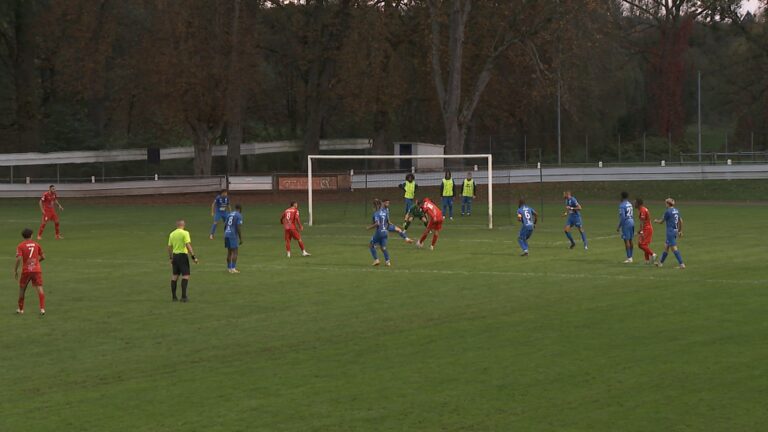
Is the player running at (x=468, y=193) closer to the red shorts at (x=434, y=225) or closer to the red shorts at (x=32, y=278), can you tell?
the red shorts at (x=434, y=225)

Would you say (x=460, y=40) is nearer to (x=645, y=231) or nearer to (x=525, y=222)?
(x=525, y=222)

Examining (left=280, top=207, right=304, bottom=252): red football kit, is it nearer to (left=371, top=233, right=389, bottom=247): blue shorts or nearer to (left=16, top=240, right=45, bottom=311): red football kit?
(left=371, top=233, right=389, bottom=247): blue shorts

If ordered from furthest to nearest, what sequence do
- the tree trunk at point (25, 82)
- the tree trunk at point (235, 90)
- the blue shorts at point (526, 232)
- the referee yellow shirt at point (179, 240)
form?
the tree trunk at point (25, 82)
the tree trunk at point (235, 90)
the blue shorts at point (526, 232)
the referee yellow shirt at point (179, 240)

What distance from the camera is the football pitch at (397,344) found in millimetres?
14828

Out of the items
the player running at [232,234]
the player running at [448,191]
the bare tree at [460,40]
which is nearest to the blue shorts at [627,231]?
the player running at [232,234]

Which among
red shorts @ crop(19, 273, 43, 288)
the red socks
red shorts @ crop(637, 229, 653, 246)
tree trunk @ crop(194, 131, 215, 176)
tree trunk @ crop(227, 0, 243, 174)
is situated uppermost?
tree trunk @ crop(227, 0, 243, 174)

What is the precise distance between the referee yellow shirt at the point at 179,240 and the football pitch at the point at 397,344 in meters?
1.23

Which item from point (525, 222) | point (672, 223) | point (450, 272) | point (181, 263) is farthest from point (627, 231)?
point (181, 263)

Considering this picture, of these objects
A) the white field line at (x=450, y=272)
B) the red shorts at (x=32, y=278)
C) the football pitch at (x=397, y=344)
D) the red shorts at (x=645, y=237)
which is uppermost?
the red shorts at (x=645, y=237)

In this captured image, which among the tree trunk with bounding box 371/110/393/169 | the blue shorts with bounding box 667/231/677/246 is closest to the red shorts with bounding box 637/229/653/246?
the blue shorts with bounding box 667/231/677/246

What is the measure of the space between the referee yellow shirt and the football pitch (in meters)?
1.23

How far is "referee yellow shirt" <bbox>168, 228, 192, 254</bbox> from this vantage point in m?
25.1

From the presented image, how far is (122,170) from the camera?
7706cm

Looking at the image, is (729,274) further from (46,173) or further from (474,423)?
(46,173)
